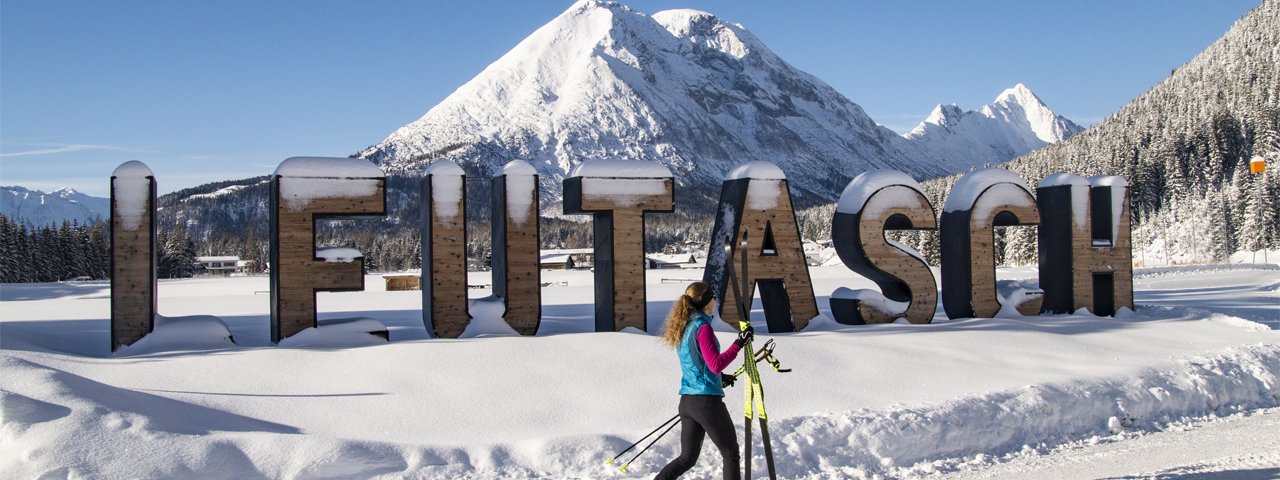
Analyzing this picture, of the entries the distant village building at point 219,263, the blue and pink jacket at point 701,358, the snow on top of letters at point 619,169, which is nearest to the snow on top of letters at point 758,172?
the snow on top of letters at point 619,169

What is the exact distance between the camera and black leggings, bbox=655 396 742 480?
6.76 metres

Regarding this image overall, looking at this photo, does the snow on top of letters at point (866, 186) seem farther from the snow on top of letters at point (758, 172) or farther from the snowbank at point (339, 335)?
the snowbank at point (339, 335)

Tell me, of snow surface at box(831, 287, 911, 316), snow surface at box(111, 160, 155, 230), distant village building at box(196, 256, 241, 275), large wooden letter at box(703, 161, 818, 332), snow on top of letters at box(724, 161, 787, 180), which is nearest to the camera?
snow surface at box(111, 160, 155, 230)

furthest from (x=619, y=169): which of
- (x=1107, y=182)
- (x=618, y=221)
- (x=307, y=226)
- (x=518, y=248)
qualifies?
(x=1107, y=182)

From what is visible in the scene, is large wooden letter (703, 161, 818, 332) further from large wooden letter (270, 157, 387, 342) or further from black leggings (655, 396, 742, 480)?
black leggings (655, 396, 742, 480)

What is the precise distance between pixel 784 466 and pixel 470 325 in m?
7.09

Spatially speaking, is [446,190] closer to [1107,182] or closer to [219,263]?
[1107,182]

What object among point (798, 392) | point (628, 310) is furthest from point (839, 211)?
point (798, 392)

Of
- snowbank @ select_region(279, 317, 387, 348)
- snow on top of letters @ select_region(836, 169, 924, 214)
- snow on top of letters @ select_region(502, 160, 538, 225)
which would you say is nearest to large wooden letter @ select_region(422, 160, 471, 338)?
snow on top of letters @ select_region(502, 160, 538, 225)

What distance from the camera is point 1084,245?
17906 millimetres

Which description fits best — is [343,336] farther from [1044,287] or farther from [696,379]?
[1044,287]

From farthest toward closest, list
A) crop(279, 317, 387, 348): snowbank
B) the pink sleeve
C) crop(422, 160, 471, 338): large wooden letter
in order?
crop(422, 160, 471, 338): large wooden letter < crop(279, 317, 387, 348): snowbank < the pink sleeve

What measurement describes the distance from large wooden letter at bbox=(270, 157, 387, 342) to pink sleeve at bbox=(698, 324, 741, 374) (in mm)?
7890

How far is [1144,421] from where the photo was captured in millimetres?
10531
